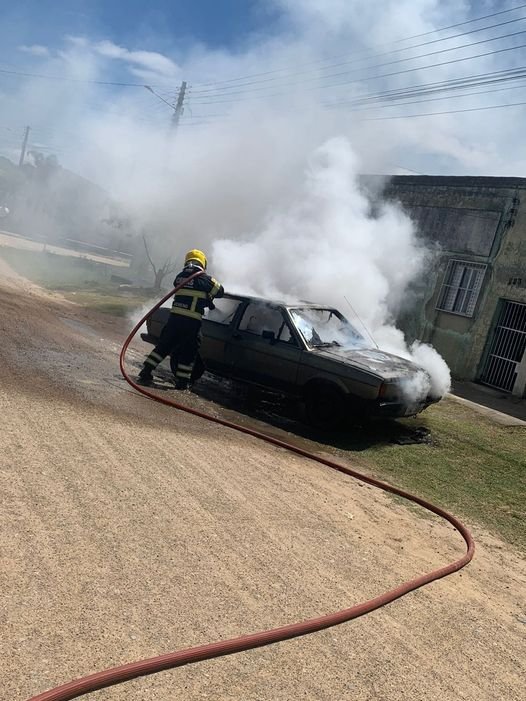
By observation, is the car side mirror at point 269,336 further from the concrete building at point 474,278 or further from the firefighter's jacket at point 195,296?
the concrete building at point 474,278

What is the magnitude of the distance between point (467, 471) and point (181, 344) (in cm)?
374

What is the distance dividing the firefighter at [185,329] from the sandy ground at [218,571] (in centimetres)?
194

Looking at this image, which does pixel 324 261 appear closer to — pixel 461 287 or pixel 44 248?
pixel 461 287

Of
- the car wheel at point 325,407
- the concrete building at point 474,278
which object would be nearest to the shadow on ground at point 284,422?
the car wheel at point 325,407

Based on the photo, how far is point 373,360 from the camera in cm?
743

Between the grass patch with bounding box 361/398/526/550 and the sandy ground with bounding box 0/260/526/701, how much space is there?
0.51 meters

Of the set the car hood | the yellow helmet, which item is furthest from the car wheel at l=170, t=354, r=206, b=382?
the car hood

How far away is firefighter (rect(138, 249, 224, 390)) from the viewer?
25.9 feet

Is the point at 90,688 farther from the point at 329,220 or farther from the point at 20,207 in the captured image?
the point at 20,207

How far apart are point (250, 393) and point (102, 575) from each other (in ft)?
18.8

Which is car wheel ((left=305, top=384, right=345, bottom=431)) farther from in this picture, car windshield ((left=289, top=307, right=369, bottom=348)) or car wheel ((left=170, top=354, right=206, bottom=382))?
car wheel ((left=170, top=354, right=206, bottom=382))

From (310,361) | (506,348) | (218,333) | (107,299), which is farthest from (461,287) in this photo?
(107,299)

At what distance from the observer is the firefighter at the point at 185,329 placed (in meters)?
7.89

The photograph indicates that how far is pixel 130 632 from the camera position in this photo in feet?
8.97
